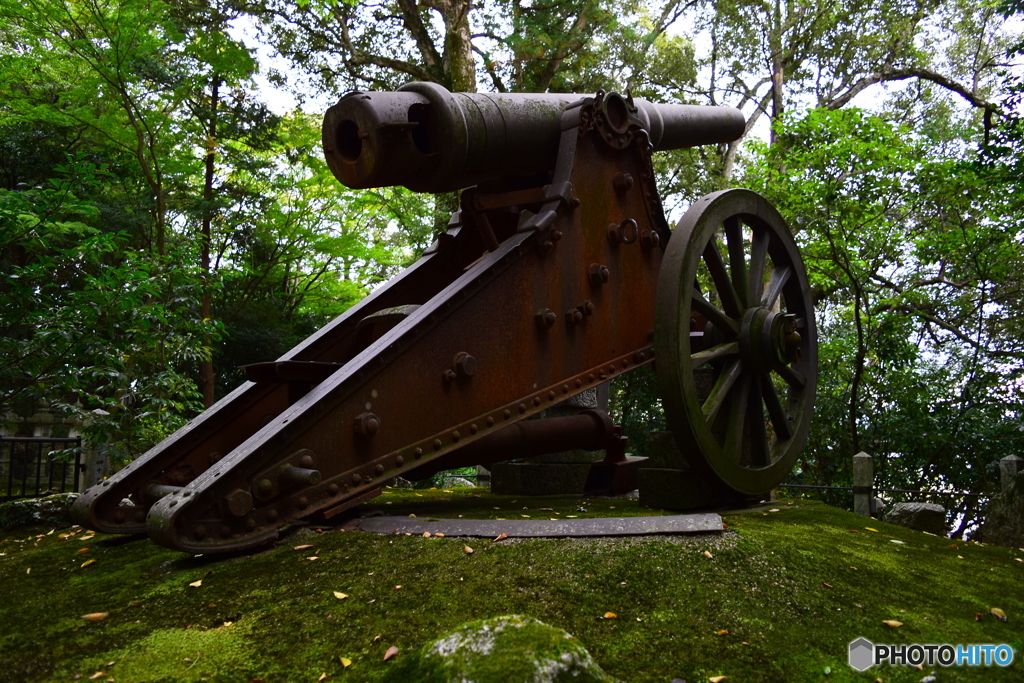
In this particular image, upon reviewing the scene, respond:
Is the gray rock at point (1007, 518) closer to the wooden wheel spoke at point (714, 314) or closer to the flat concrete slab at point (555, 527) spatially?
the wooden wheel spoke at point (714, 314)

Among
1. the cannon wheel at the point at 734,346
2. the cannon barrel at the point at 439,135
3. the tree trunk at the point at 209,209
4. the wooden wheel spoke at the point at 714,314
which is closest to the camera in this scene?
the cannon barrel at the point at 439,135

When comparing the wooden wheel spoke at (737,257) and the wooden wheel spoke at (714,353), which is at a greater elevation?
the wooden wheel spoke at (737,257)

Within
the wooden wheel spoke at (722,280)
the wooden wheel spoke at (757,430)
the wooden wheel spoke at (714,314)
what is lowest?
the wooden wheel spoke at (757,430)

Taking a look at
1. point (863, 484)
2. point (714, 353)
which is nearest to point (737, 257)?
point (714, 353)

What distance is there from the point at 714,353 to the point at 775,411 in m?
0.86

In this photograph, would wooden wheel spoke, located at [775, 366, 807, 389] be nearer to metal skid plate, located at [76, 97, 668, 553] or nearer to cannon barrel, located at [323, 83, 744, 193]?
metal skid plate, located at [76, 97, 668, 553]

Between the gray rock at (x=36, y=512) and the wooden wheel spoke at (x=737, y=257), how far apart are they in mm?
4844

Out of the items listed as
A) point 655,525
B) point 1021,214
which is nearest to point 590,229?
point 655,525

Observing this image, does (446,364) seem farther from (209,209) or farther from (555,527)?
(209,209)

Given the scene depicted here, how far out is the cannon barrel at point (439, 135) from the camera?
449cm

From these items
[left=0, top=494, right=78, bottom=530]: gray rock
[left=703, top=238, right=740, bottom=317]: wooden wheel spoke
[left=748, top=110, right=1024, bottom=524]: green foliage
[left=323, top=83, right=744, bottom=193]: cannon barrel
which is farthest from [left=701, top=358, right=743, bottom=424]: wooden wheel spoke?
[left=748, top=110, right=1024, bottom=524]: green foliage

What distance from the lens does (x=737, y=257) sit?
565 cm

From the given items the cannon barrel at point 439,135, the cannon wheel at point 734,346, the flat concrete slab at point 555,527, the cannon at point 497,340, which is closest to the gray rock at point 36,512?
the cannon at point 497,340

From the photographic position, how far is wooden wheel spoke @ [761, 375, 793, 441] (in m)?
5.63
